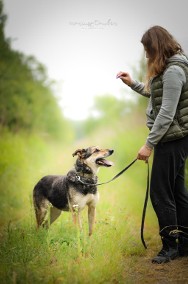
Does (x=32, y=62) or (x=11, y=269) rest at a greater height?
(x=32, y=62)

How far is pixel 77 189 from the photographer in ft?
18.3

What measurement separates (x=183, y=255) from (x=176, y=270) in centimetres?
57

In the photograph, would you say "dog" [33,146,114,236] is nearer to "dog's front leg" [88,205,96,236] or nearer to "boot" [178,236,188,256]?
"dog's front leg" [88,205,96,236]

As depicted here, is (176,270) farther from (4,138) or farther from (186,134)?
(4,138)

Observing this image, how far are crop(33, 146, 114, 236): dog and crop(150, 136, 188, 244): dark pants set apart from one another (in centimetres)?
106

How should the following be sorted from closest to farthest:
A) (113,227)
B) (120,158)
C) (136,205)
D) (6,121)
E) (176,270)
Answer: (176,270) → (113,227) → (136,205) → (120,158) → (6,121)

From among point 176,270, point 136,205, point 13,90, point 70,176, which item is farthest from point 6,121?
point 176,270

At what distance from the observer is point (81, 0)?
12.2 metres

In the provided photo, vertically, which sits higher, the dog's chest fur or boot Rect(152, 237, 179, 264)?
the dog's chest fur

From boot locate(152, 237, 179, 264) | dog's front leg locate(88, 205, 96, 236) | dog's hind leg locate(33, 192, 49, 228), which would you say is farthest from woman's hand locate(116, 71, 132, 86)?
dog's hind leg locate(33, 192, 49, 228)

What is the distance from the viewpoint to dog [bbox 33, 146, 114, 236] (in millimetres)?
5531

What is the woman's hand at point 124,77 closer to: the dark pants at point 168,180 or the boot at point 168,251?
the dark pants at point 168,180

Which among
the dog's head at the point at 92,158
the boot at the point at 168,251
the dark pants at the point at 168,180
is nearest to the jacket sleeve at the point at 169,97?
the dark pants at the point at 168,180

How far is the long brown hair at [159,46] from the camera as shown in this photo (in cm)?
448
